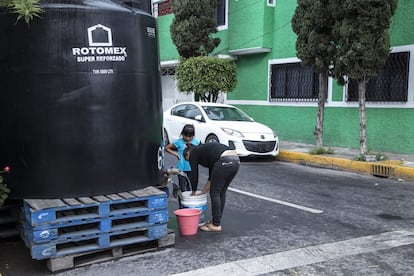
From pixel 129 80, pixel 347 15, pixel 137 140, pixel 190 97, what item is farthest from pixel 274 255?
pixel 190 97

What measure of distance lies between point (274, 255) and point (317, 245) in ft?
2.01

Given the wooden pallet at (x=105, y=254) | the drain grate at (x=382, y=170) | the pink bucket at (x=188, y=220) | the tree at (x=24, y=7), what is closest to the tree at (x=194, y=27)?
the drain grate at (x=382, y=170)

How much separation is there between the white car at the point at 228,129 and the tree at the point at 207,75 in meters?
2.08

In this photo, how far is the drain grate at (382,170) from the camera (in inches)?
369

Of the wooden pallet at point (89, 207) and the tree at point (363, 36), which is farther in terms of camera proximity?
the tree at point (363, 36)

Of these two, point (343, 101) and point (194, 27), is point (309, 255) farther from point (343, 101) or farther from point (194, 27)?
point (194, 27)

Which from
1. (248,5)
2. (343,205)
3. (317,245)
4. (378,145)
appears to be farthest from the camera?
(248,5)

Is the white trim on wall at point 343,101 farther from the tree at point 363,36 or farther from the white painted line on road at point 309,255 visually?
the white painted line on road at point 309,255

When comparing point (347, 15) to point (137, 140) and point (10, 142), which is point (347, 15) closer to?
point (137, 140)

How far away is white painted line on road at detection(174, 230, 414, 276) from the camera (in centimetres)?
423

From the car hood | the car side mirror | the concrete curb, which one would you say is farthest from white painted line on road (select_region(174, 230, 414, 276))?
the car side mirror

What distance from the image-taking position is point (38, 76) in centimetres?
415

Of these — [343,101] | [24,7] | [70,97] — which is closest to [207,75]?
[343,101]

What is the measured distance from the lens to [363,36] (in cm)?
988
